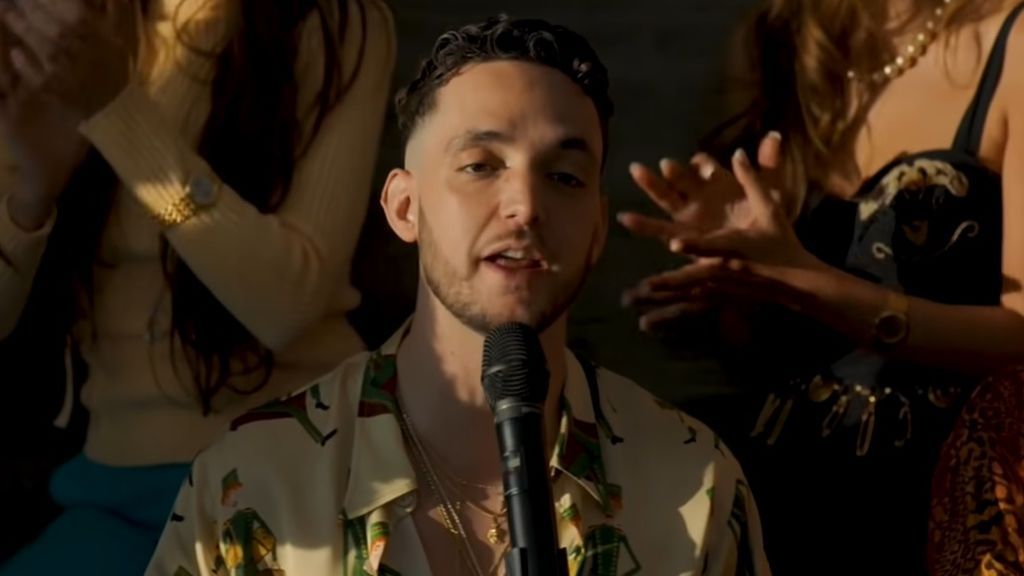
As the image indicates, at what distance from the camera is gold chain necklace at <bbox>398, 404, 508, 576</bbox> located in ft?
4.57

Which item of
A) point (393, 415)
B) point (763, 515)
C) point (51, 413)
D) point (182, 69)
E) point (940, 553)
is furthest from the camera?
point (51, 413)

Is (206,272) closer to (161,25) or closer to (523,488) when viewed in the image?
(161,25)

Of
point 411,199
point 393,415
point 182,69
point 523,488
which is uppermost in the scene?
point 182,69

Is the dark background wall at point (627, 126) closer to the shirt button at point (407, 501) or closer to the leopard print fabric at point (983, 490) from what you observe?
the leopard print fabric at point (983, 490)

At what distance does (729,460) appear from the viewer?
1480 millimetres

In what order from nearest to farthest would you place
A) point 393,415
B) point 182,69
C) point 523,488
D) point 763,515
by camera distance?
point 523,488, point 393,415, point 182,69, point 763,515

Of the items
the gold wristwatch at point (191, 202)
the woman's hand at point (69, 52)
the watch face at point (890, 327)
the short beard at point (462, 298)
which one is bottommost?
the short beard at point (462, 298)

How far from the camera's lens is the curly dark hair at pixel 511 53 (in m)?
1.39

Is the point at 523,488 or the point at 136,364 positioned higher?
the point at 136,364

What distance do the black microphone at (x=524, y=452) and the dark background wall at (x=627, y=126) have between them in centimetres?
92

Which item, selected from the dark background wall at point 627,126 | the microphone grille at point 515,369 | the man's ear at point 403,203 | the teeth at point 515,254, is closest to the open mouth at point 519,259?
the teeth at point 515,254

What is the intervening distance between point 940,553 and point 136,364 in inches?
27.1

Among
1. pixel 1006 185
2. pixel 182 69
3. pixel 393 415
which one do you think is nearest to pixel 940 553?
pixel 1006 185

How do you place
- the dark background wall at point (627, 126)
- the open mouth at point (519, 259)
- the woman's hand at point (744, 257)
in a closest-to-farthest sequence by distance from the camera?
1. the open mouth at point (519, 259)
2. the woman's hand at point (744, 257)
3. the dark background wall at point (627, 126)
